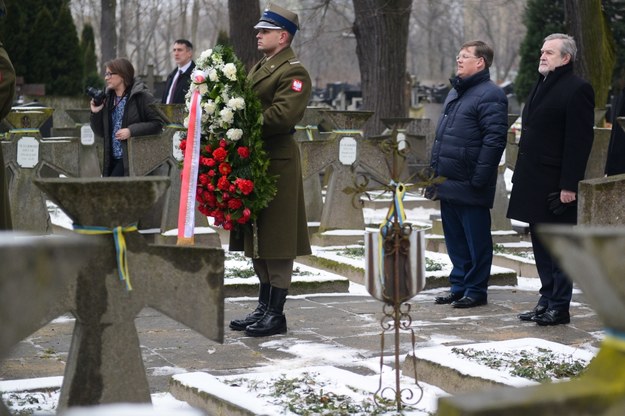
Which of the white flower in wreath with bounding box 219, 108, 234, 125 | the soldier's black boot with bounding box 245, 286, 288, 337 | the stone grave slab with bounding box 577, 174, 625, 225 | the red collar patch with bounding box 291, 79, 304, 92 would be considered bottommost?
the soldier's black boot with bounding box 245, 286, 288, 337

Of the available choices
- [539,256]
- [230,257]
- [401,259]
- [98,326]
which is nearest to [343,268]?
[230,257]

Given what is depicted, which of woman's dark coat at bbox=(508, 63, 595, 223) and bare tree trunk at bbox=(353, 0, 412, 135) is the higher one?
bare tree trunk at bbox=(353, 0, 412, 135)

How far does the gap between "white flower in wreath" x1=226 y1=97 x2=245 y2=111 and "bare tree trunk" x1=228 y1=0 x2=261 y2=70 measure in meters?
11.4

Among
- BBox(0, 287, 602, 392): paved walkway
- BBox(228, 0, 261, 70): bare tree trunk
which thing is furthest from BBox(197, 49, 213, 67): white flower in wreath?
BBox(228, 0, 261, 70): bare tree trunk

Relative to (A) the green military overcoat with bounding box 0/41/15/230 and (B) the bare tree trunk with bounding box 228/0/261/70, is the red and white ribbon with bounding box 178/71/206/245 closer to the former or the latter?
(A) the green military overcoat with bounding box 0/41/15/230

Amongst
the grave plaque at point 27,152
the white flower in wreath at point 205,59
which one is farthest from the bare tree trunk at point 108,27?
the white flower in wreath at point 205,59

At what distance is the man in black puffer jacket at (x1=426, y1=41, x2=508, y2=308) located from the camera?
8727 millimetres

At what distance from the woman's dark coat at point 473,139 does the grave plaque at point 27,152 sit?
5367mm

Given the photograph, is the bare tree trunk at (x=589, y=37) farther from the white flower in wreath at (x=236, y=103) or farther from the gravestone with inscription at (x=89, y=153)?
the white flower in wreath at (x=236, y=103)

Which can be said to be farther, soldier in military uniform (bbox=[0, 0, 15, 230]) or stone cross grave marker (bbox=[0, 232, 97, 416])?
soldier in military uniform (bbox=[0, 0, 15, 230])

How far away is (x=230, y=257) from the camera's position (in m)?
10.9

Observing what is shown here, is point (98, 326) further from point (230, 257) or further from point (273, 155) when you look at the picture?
point (230, 257)

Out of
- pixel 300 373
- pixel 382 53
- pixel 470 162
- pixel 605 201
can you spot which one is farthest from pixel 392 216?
pixel 382 53

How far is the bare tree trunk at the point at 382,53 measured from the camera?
19.2 meters
